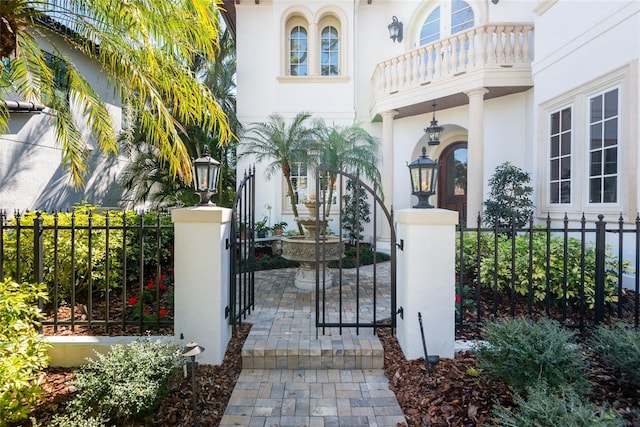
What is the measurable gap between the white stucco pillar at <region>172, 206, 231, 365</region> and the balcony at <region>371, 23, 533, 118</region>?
732 cm

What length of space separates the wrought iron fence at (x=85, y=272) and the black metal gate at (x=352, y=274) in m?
1.90

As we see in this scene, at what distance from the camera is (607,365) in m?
3.26

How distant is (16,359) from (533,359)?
396 centimetres

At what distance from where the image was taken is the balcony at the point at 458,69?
777cm

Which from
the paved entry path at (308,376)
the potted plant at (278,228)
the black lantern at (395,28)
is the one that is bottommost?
the paved entry path at (308,376)

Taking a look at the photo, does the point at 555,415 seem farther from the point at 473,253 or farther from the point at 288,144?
the point at 288,144

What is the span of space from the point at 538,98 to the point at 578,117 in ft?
4.76

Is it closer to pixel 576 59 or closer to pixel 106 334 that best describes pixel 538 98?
pixel 576 59

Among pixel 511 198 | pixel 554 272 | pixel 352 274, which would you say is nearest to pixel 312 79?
pixel 352 274

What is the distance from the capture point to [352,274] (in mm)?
7309

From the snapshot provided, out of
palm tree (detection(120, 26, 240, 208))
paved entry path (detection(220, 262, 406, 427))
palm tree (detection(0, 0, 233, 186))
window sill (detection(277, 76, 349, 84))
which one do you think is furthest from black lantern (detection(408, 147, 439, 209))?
window sill (detection(277, 76, 349, 84))

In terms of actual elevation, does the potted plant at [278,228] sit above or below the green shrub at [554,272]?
above

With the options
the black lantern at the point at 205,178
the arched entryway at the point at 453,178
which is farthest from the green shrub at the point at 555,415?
the arched entryway at the point at 453,178

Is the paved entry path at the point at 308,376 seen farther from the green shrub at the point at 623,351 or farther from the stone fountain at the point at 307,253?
the green shrub at the point at 623,351
